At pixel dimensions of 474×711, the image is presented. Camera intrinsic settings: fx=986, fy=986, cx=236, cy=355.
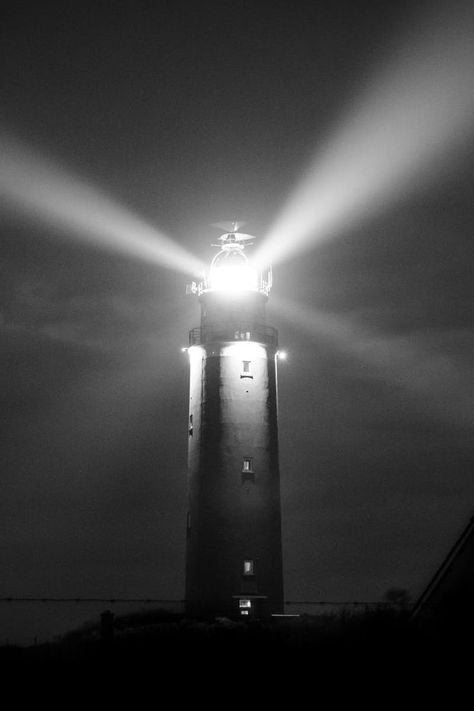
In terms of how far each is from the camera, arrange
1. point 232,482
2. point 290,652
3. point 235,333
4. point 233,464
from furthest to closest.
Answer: point 235,333 < point 233,464 < point 232,482 < point 290,652

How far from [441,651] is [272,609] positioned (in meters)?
16.0

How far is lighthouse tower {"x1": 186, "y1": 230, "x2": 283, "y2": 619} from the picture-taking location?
3325cm

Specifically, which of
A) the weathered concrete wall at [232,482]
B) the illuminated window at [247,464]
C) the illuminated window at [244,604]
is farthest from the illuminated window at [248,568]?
the illuminated window at [247,464]

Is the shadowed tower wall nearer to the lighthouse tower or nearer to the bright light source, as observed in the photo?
the lighthouse tower

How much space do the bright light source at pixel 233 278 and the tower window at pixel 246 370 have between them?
282cm

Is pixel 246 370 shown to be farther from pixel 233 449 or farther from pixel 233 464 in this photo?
pixel 233 464

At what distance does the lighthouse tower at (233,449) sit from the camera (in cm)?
3325

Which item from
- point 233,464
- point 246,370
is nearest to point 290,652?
point 233,464

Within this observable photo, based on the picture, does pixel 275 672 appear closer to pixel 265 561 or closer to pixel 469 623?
pixel 469 623

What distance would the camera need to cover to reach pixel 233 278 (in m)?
36.5

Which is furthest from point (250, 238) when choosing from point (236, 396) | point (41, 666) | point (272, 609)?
point (41, 666)

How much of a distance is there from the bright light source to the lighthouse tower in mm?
37

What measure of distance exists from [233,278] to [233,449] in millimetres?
6497

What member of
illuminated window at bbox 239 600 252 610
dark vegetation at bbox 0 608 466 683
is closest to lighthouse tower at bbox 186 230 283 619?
illuminated window at bbox 239 600 252 610
